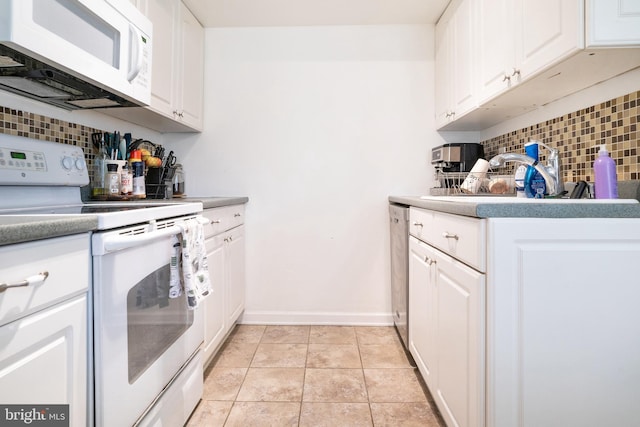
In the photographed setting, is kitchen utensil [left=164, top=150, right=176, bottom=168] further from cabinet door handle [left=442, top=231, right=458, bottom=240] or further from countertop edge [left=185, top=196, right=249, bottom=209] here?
cabinet door handle [left=442, top=231, right=458, bottom=240]

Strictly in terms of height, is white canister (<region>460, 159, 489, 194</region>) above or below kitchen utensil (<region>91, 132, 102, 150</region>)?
below

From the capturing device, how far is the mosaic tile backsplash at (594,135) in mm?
1309

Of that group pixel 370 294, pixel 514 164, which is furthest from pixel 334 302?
pixel 514 164

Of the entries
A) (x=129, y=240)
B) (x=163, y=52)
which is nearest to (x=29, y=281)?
(x=129, y=240)

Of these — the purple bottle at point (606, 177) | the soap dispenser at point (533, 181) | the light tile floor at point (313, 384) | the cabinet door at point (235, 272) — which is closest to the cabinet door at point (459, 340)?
the light tile floor at point (313, 384)

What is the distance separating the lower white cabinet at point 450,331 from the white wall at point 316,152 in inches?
34.8

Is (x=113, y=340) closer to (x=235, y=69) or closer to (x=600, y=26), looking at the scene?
(x=600, y=26)

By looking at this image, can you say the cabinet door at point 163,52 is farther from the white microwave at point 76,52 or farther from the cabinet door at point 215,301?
the cabinet door at point 215,301

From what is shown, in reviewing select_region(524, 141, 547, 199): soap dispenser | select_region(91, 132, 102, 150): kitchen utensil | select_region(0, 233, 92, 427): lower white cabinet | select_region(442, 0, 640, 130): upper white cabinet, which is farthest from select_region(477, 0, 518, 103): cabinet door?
select_region(91, 132, 102, 150): kitchen utensil

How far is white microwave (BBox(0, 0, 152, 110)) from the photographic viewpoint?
977 mm

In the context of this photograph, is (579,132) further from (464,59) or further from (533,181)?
(464,59)

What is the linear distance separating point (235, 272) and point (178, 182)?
2.44 feet

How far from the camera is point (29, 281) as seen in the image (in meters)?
0.66

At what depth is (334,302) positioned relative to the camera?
8.61 ft
